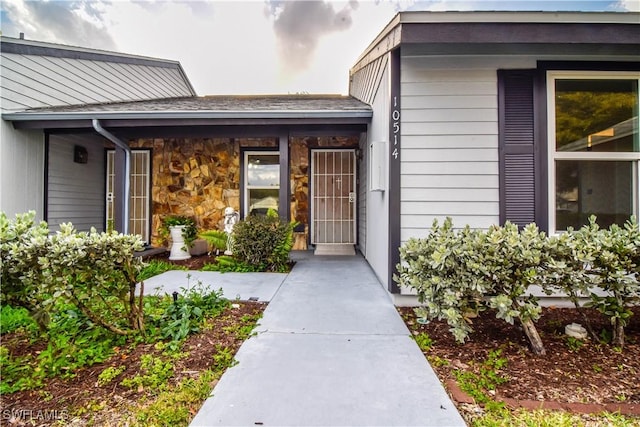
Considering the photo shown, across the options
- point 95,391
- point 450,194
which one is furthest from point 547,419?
point 95,391

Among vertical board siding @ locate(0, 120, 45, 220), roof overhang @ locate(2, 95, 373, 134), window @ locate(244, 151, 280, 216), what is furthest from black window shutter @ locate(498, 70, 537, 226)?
vertical board siding @ locate(0, 120, 45, 220)

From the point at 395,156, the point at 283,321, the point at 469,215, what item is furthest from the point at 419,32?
the point at 283,321

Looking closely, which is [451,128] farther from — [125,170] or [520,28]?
[125,170]

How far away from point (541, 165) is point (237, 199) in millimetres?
5351

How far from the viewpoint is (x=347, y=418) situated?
56.1 inches

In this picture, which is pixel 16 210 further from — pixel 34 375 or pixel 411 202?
pixel 411 202

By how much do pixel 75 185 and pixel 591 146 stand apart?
8032 mm

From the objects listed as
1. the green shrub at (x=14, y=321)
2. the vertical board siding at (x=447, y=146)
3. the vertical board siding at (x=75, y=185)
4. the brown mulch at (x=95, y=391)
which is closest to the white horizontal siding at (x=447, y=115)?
the vertical board siding at (x=447, y=146)

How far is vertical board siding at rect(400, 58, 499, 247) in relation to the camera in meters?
3.12

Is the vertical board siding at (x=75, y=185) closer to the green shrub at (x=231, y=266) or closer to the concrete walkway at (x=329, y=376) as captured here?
the green shrub at (x=231, y=266)

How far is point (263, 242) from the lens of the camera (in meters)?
4.52

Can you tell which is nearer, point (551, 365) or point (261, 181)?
point (551, 365)

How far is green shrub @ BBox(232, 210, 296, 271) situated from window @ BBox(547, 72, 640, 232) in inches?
131

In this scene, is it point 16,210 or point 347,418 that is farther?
point 16,210
